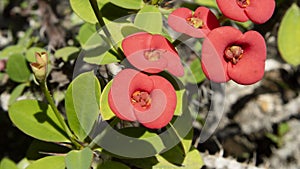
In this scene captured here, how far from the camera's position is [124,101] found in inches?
37.9

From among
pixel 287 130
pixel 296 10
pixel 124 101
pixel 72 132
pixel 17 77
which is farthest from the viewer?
pixel 287 130

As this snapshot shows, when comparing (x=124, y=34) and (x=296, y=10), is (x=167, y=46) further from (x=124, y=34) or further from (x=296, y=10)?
(x=296, y=10)

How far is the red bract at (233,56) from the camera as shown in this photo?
3.27 feet

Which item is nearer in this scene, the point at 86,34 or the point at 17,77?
the point at 86,34

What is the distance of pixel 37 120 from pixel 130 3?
0.37 m

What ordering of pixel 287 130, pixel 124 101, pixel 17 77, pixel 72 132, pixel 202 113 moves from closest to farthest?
pixel 124 101 → pixel 72 132 → pixel 17 77 → pixel 202 113 → pixel 287 130

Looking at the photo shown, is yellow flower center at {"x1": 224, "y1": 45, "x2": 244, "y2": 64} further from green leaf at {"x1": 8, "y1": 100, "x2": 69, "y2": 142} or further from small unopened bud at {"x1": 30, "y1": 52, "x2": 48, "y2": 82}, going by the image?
green leaf at {"x1": 8, "y1": 100, "x2": 69, "y2": 142}

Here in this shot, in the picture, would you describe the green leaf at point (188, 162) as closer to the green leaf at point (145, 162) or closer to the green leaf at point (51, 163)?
the green leaf at point (145, 162)

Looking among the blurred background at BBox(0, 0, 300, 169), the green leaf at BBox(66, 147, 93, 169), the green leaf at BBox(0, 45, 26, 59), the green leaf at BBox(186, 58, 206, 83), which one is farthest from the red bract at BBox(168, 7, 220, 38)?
the green leaf at BBox(0, 45, 26, 59)

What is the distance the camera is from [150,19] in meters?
1.17

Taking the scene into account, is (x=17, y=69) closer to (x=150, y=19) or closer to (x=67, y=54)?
(x=67, y=54)

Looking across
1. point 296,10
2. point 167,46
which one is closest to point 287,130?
point 296,10

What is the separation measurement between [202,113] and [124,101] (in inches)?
46.8

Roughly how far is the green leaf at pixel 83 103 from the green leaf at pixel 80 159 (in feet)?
0.19
